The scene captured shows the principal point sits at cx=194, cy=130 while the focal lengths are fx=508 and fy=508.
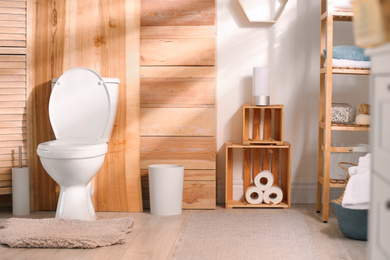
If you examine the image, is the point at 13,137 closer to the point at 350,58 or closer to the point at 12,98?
the point at 12,98

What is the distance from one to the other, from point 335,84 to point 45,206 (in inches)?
81.1

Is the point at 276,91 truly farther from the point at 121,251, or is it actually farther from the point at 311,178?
the point at 121,251

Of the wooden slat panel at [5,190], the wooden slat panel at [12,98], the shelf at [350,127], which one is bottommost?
the wooden slat panel at [5,190]

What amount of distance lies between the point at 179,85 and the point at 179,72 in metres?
0.08

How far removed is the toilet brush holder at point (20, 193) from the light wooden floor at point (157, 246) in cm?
13

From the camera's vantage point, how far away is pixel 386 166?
3.44ft

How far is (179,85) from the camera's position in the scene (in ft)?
10.6

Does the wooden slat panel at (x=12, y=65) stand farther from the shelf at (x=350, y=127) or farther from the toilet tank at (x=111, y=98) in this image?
the shelf at (x=350, y=127)

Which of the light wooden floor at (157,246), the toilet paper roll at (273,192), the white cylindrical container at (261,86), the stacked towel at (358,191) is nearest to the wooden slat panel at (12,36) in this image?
the light wooden floor at (157,246)

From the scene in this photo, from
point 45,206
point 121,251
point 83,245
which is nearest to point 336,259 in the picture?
point 121,251

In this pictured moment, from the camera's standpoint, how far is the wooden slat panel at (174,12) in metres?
3.22

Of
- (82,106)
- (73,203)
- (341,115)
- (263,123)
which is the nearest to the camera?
(73,203)

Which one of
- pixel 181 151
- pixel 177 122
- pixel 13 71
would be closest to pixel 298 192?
pixel 181 151

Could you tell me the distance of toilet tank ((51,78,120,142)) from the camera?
3088 mm
